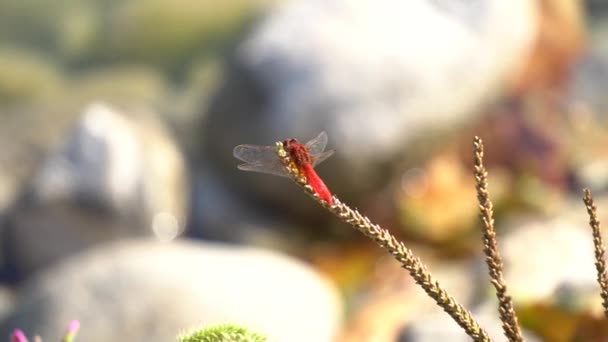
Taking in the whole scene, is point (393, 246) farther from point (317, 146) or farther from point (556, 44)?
point (556, 44)

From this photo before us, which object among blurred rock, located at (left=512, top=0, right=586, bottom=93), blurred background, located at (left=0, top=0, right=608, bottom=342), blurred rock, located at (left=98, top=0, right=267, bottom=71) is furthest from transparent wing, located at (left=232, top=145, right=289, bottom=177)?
blurred rock, located at (left=98, top=0, right=267, bottom=71)

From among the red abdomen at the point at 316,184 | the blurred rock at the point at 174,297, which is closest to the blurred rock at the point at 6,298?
the blurred rock at the point at 174,297

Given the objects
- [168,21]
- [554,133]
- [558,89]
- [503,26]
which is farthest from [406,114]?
[168,21]

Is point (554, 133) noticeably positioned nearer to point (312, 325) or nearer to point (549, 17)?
point (549, 17)

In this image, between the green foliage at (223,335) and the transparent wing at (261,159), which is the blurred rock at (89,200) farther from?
the transparent wing at (261,159)

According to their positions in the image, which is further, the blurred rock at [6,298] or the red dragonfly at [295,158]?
the blurred rock at [6,298]

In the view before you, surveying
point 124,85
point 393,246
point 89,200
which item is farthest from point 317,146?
point 124,85

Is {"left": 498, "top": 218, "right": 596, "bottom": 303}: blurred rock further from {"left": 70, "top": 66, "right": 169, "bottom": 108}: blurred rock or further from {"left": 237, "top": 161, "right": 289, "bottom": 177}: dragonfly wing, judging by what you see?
{"left": 70, "top": 66, "right": 169, "bottom": 108}: blurred rock

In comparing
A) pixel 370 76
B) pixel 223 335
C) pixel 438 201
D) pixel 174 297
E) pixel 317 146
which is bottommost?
pixel 223 335
